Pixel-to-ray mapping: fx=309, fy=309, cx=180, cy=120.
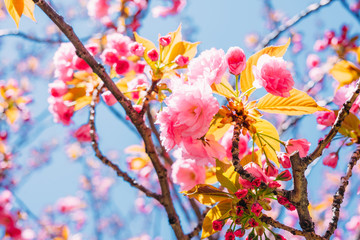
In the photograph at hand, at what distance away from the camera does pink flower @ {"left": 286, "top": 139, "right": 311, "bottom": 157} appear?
96 centimetres

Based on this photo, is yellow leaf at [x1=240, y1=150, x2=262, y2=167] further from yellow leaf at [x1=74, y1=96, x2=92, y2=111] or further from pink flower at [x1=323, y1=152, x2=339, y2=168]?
yellow leaf at [x1=74, y1=96, x2=92, y2=111]

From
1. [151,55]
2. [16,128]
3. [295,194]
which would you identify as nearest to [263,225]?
[295,194]

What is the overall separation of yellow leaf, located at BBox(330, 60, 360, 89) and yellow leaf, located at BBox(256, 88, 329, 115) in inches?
19.0

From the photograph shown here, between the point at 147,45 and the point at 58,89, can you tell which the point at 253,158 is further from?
the point at 58,89

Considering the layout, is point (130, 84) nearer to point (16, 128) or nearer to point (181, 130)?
point (181, 130)

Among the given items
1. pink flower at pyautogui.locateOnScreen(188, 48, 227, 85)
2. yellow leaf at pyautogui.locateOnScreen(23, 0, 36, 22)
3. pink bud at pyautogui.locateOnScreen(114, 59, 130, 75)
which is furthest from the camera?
pink bud at pyautogui.locateOnScreen(114, 59, 130, 75)

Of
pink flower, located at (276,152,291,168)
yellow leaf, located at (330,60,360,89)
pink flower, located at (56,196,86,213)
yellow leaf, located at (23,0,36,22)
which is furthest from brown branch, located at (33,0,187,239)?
pink flower, located at (56,196,86,213)

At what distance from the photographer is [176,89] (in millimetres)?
854

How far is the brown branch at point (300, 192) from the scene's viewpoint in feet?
2.59

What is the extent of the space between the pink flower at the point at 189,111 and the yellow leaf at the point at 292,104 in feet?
0.78

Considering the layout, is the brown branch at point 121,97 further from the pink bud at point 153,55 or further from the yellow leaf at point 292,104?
the yellow leaf at point 292,104

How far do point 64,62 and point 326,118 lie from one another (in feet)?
3.84

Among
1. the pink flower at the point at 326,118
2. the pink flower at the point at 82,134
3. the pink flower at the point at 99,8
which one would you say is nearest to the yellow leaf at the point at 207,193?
the pink flower at the point at 326,118

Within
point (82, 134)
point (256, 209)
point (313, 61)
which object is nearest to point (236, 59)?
point (256, 209)
